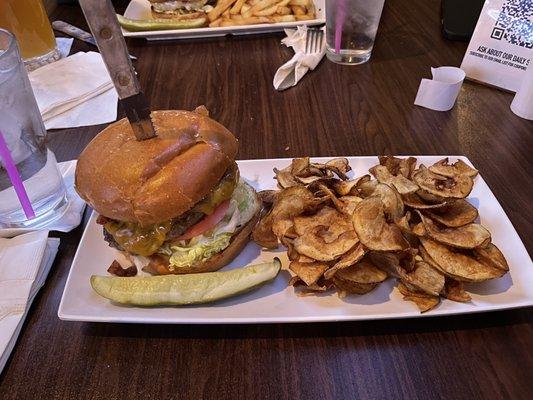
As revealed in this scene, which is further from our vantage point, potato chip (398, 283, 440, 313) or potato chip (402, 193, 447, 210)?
potato chip (402, 193, 447, 210)

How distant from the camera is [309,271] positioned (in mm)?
1070

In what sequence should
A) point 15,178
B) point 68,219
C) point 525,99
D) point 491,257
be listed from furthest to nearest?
point 525,99, point 68,219, point 15,178, point 491,257

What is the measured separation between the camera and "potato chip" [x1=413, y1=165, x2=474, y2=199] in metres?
1.15

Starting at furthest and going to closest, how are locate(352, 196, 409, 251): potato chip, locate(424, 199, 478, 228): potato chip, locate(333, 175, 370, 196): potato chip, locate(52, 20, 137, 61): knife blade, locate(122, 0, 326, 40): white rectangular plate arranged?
locate(52, 20, 137, 61): knife blade < locate(122, 0, 326, 40): white rectangular plate < locate(333, 175, 370, 196): potato chip < locate(424, 199, 478, 228): potato chip < locate(352, 196, 409, 251): potato chip

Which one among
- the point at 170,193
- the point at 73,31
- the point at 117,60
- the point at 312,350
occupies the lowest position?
the point at 73,31

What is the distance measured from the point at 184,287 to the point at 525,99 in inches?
60.9

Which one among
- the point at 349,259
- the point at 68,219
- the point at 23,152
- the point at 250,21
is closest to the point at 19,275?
the point at 68,219

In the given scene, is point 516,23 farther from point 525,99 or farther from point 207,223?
point 207,223

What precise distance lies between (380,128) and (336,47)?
1.98 feet

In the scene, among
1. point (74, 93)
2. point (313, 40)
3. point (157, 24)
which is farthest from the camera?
point (157, 24)

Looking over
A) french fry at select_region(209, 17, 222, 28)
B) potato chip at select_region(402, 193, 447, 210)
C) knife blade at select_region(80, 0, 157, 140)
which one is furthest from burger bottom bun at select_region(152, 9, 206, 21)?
potato chip at select_region(402, 193, 447, 210)

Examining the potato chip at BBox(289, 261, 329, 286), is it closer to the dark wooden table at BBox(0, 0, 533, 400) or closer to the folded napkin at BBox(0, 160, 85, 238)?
the dark wooden table at BBox(0, 0, 533, 400)

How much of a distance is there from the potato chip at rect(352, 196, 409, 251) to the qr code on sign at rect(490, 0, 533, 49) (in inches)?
49.0

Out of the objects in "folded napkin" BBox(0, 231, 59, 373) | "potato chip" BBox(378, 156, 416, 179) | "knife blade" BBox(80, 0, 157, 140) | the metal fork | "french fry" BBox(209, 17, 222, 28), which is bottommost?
the metal fork
